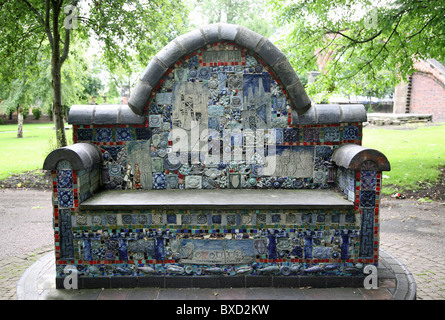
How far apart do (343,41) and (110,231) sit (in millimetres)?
7954

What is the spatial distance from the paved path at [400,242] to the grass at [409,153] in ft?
4.42

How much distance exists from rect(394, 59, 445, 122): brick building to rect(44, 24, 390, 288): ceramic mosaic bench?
852 inches

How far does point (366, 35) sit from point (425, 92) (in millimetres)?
19687

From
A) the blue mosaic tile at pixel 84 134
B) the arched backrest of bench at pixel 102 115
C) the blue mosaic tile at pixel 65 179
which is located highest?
the arched backrest of bench at pixel 102 115

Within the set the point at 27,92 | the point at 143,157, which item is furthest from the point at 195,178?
the point at 27,92

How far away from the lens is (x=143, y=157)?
5387 millimetres

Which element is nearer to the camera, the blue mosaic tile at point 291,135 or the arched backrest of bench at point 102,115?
the arched backrest of bench at point 102,115

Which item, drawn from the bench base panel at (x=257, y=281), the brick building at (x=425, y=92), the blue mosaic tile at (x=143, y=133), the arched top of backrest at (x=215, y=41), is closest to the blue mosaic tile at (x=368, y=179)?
the bench base panel at (x=257, y=281)

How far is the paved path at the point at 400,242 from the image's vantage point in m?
5.00

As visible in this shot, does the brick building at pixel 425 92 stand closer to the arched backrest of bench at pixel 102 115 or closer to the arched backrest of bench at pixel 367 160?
the arched backrest of bench at pixel 367 160

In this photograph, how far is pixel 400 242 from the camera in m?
6.54

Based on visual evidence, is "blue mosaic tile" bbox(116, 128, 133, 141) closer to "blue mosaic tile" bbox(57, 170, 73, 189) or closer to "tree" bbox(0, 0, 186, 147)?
"blue mosaic tile" bbox(57, 170, 73, 189)

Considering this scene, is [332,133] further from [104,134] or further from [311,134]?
[104,134]

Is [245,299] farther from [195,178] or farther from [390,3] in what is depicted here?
[390,3]
